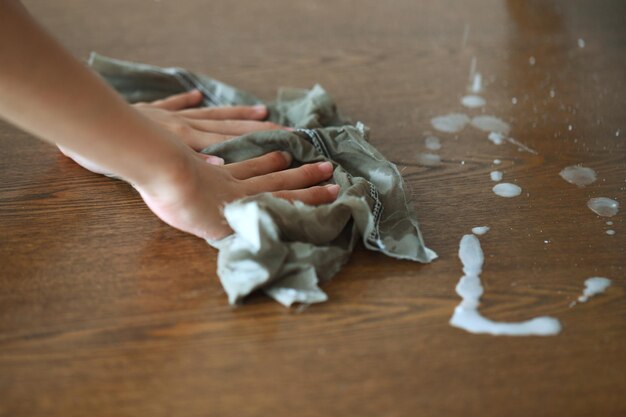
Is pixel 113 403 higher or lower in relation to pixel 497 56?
lower

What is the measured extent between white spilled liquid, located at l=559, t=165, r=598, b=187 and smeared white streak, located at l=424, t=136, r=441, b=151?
0.19 metres

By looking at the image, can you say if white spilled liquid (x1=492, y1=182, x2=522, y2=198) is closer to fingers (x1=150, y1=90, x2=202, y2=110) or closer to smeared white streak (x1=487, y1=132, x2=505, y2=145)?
smeared white streak (x1=487, y1=132, x2=505, y2=145)

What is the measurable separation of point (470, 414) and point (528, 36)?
0.98m

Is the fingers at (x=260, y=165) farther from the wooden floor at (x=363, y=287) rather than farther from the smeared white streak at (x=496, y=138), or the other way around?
the smeared white streak at (x=496, y=138)

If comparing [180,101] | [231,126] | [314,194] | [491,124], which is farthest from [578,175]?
[180,101]

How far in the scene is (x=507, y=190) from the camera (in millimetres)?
1009

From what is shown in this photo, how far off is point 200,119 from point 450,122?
0.42 meters

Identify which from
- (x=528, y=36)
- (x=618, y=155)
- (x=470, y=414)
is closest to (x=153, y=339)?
(x=470, y=414)

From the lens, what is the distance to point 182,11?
1.47 metres

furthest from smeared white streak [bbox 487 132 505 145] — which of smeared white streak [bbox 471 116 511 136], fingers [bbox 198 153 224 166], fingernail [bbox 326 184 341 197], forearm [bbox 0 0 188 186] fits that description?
forearm [bbox 0 0 188 186]

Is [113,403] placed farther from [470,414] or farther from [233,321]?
[470,414]

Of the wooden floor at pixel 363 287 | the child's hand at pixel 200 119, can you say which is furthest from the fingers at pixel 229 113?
the wooden floor at pixel 363 287

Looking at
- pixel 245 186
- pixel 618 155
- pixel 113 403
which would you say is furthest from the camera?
pixel 618 155

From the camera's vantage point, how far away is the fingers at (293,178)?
0.93 meters
